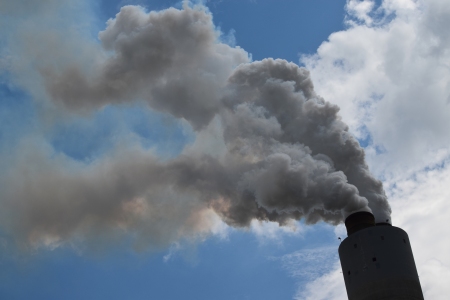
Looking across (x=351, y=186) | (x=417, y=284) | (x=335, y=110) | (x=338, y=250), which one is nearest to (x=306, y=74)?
(x=335, y=110)

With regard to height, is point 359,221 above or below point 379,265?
above

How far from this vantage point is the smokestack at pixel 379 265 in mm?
37375

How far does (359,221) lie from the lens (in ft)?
137

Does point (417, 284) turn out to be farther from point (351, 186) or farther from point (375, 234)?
point (351, 186)

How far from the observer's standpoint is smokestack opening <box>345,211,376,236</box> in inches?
1642

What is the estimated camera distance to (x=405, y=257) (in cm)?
3869

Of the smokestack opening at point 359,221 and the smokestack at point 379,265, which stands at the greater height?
the smokestack opening at point 359,221

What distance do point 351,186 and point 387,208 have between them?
13.1ft

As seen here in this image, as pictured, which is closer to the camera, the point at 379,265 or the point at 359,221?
the point at 379,265

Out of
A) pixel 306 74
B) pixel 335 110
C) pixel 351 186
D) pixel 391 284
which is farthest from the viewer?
pixel 306 74

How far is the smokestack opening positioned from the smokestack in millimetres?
1439

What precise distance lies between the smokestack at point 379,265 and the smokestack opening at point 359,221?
4.72 ft

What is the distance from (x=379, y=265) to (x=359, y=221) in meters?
4.54

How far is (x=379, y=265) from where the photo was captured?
38.1 metres
